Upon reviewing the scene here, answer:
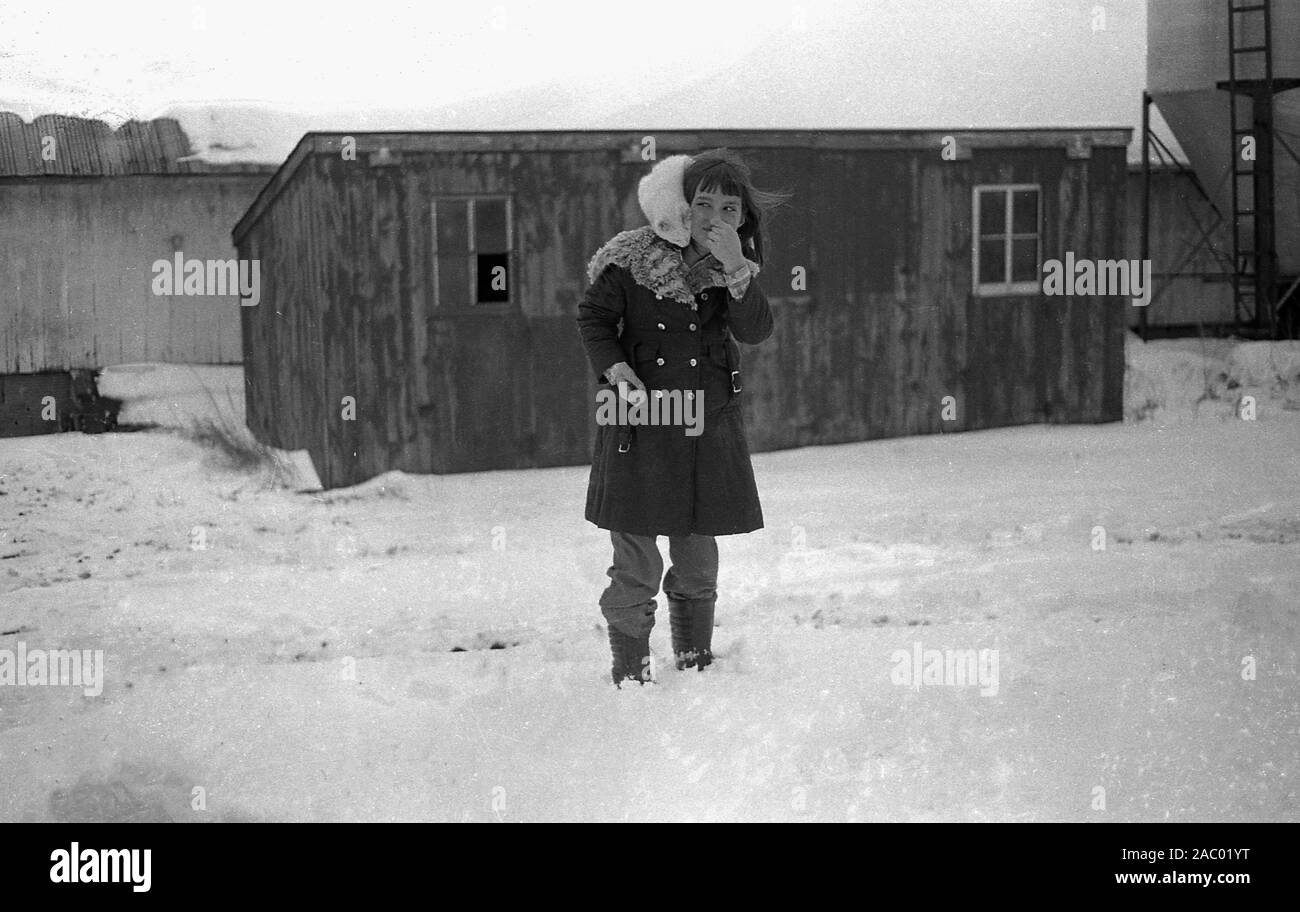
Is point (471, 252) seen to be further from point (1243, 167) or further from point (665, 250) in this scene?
point (1243, 167)

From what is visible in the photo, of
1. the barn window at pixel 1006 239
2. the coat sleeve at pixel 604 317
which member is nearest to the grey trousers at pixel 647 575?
the coat sleeve at pixel 604 317

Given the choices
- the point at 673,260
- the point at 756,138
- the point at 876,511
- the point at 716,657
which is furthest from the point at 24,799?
the point at 756,138

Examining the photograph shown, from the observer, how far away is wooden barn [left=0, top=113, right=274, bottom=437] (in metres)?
13.2

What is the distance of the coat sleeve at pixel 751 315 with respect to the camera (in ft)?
12.3

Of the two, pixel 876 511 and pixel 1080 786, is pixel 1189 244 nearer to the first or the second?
pixel 876 511

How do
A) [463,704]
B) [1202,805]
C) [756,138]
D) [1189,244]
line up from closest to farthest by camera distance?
[1202,805], [463,704], [756,138], [1189,244]

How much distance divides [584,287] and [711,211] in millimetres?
5434

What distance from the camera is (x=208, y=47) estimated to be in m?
15.9

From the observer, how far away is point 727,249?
3.68 meters

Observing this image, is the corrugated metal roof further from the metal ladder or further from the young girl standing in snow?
the young girl standing in snow

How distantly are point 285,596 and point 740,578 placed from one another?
77.8 inches

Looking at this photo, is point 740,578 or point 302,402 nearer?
point 740,578

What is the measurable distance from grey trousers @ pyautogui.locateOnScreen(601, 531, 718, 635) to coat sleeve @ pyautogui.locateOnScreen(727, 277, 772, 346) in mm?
590

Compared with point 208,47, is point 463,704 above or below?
below
